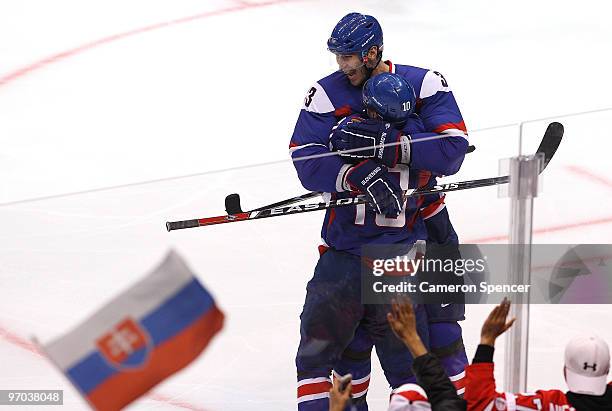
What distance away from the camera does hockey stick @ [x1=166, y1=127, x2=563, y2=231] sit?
255 cm

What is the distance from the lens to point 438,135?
8.66ft

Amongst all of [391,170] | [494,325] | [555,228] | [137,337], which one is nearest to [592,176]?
[555,228]

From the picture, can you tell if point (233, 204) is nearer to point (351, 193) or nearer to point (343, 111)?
point (351, 193)

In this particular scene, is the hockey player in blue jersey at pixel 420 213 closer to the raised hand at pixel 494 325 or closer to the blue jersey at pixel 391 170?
the blue jersey at pixel 391 170

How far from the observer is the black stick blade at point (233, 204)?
258 centimetres

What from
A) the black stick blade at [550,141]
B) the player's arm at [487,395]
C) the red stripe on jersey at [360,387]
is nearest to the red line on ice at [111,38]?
the red stripe on jersey at [360,387]

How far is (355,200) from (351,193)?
2 cm

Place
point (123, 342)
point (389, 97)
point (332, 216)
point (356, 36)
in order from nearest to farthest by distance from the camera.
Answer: point (123, 342) → point (389, 97) → point (332, 216) → point (356, 36)

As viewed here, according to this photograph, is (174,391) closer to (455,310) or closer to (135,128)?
(455,310)

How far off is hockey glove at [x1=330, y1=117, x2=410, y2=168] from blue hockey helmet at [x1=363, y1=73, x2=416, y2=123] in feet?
0.12

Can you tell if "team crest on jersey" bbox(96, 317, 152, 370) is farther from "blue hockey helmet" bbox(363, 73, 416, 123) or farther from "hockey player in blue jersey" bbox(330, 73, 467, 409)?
"blue hockey helmet" bbox(363, 73, 416, 123)

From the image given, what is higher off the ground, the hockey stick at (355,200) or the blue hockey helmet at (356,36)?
the blue hockey helmet at (356,36)

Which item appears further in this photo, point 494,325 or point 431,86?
point 431,86

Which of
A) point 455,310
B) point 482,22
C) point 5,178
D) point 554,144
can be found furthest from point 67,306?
point 482,22
